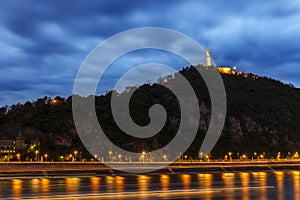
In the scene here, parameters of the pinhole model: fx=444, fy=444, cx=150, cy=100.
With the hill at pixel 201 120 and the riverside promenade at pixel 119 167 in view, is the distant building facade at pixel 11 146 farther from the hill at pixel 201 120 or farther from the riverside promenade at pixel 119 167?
the riverside promenade at pixel 119 167

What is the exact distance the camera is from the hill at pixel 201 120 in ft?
294

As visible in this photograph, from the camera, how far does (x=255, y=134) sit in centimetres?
11806

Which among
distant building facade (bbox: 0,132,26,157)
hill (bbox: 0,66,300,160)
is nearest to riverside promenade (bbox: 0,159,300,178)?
hill (bbox: 0,66,300,160)

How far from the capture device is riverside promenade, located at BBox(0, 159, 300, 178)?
200 feet

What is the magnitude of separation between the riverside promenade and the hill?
45.5 feet

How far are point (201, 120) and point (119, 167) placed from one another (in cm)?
5204

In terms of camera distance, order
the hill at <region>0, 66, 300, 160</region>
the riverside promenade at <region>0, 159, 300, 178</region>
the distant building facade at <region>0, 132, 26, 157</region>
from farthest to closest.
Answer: the hill at <region>0, 66, 300, 160</region>, the distant building facade at <region>0, 132, 26, 157</region>, the riverside promenade at <region>0, 159, 300, 178</region>

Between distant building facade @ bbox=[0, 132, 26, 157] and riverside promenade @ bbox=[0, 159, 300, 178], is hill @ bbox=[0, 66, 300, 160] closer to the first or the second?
distant building facade @ bbox=[0, 132, 26, 157]

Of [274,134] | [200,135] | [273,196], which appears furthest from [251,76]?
[273,196]

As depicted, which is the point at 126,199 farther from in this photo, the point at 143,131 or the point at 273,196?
the point at 143,131

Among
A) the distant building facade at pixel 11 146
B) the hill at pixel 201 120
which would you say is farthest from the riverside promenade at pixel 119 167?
the distant building facade at pixel 11 146

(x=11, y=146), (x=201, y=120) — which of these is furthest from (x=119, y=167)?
(x=201, y=120)

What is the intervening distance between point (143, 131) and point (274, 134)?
4012cm

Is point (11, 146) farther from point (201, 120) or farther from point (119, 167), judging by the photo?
point (201, 120)
